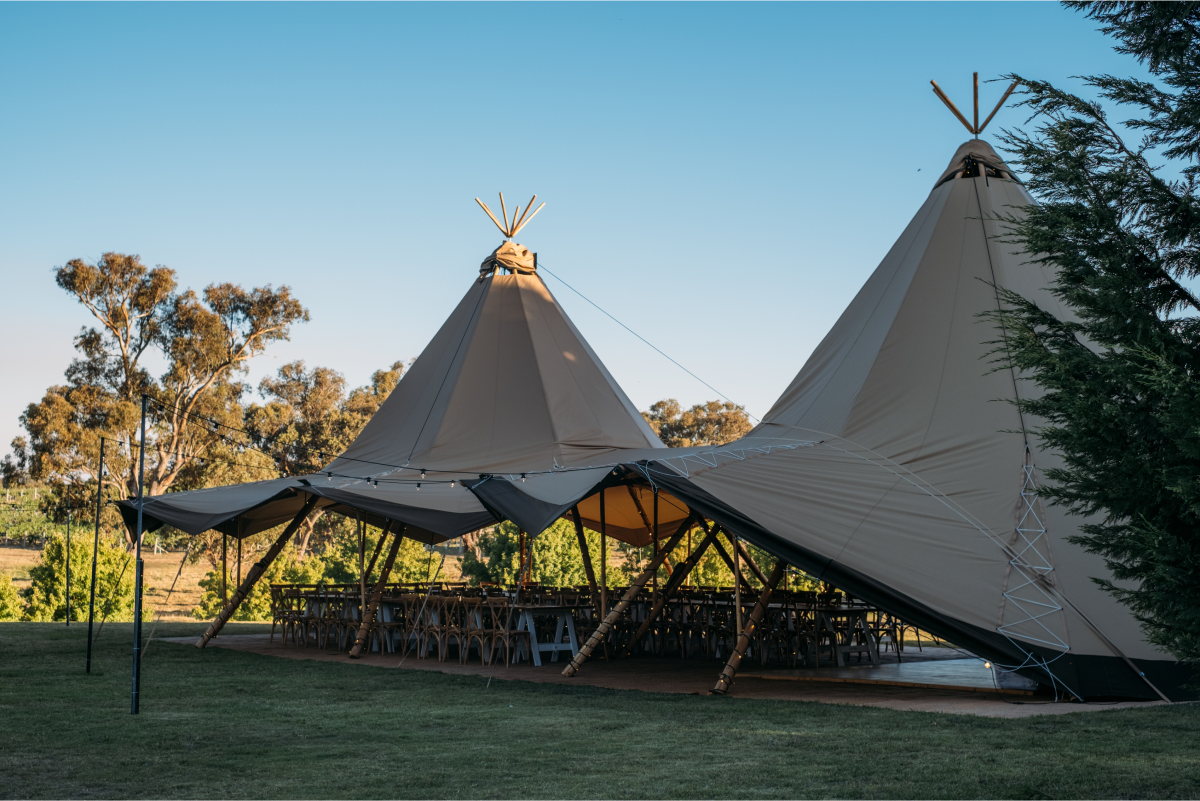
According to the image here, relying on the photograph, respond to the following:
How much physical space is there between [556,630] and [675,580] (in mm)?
1652

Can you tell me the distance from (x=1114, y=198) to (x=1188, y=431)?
107cm

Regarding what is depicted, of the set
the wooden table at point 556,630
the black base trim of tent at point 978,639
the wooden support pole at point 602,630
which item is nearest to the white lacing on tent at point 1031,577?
the black base trim of tent at point 978,639

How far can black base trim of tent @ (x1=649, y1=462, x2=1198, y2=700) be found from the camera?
6887 millimetres

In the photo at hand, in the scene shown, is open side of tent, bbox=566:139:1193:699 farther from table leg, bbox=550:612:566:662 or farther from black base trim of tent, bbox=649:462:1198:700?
table leg, bbox=550:612:566:662

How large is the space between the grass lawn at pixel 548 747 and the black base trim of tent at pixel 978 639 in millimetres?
538

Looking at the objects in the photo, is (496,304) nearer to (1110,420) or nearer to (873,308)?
(873,308)

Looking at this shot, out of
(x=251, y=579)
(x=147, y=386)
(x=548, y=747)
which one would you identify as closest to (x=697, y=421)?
(x=147, y=386)

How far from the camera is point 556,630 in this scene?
36.0 feet

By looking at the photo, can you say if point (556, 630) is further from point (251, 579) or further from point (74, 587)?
point (74, 587)

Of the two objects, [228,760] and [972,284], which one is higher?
[972,284]

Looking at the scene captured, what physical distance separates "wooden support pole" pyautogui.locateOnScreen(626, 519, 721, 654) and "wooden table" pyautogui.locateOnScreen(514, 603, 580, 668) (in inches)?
28.0

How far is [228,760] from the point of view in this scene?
5.16m

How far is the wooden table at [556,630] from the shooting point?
10312mm

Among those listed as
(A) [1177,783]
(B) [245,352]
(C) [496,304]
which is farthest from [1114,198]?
(B) [245,352]
